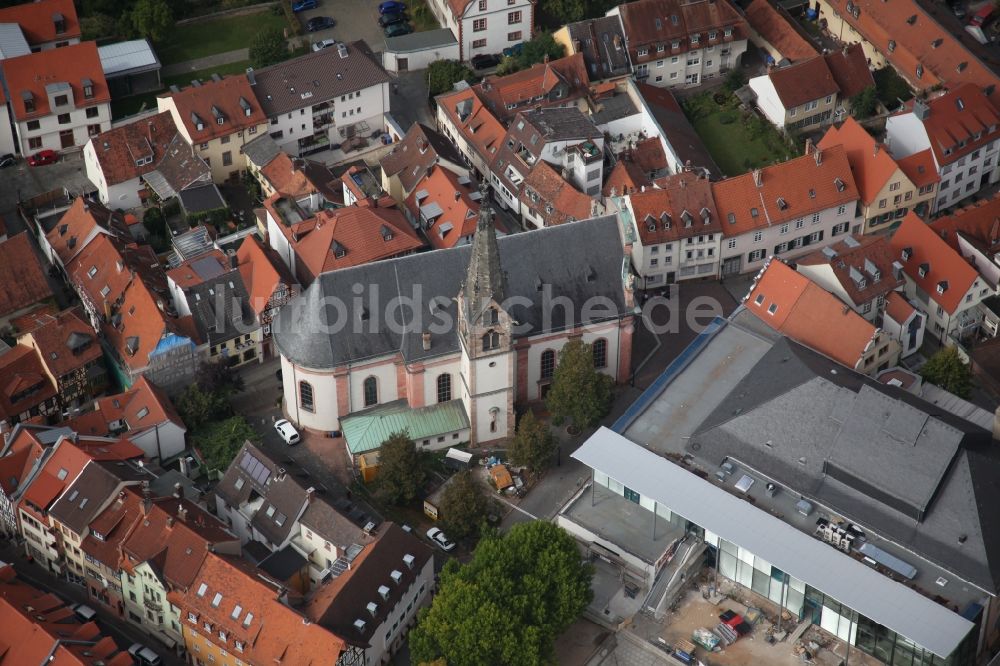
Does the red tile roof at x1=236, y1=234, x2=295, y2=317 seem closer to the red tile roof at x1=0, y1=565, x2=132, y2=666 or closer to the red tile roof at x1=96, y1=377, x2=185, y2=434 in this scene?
the red tile roof at x1=96, y1=377, x2=185, y2=434

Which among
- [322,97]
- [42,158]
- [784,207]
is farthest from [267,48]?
[784,207]

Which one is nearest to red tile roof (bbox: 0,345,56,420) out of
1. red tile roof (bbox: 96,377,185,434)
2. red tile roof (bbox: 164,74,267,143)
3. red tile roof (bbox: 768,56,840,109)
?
red tile roof (bbox: 96,377,185,434)

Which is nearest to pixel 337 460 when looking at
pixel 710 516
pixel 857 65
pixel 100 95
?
pixel 710 516

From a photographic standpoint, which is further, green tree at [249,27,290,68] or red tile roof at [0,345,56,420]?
green tree at [249,27,290,68]

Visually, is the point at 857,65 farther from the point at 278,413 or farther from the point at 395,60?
the point at 278,413

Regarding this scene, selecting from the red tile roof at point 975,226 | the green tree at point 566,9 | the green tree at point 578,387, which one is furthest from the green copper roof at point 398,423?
the green tree at point 566,9

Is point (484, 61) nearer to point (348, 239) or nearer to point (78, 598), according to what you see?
point (348, 239)
